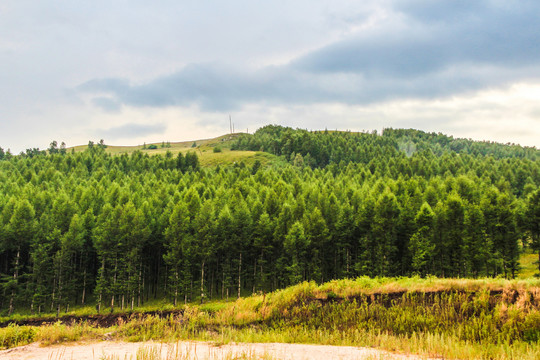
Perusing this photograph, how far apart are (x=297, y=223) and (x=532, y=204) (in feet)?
143

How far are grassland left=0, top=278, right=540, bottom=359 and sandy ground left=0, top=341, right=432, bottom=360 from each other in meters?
1.42

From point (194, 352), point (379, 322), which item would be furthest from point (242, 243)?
point (194, 352)

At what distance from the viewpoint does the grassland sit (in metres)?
16.5

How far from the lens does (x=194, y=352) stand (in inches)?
551

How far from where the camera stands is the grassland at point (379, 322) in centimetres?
1650

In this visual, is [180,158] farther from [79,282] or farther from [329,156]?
[79,282]

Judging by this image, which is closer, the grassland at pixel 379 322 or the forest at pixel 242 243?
the grassland at pixel 379 322

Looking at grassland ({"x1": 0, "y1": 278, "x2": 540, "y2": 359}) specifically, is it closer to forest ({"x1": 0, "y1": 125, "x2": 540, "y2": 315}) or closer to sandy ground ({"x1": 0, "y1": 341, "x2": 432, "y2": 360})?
sandy ground ({"x1": 0, "y1": 341, "x2": 432, "y2": 360})

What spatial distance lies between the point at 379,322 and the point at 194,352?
43.4ft

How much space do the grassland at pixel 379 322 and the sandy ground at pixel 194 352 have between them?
1416 millimetres

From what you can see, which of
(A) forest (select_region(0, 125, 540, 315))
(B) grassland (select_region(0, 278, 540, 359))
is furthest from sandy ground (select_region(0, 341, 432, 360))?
(A) forest (select_region(0, 125, 540, 315))

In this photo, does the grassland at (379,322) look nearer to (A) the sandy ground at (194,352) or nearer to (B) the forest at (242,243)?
(A) the sandy ground at (194,352)

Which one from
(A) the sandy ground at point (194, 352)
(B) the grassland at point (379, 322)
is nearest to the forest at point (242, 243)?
(B) the grassland at point (379, 322)

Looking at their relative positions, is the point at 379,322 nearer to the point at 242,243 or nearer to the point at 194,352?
the point at 194,352
